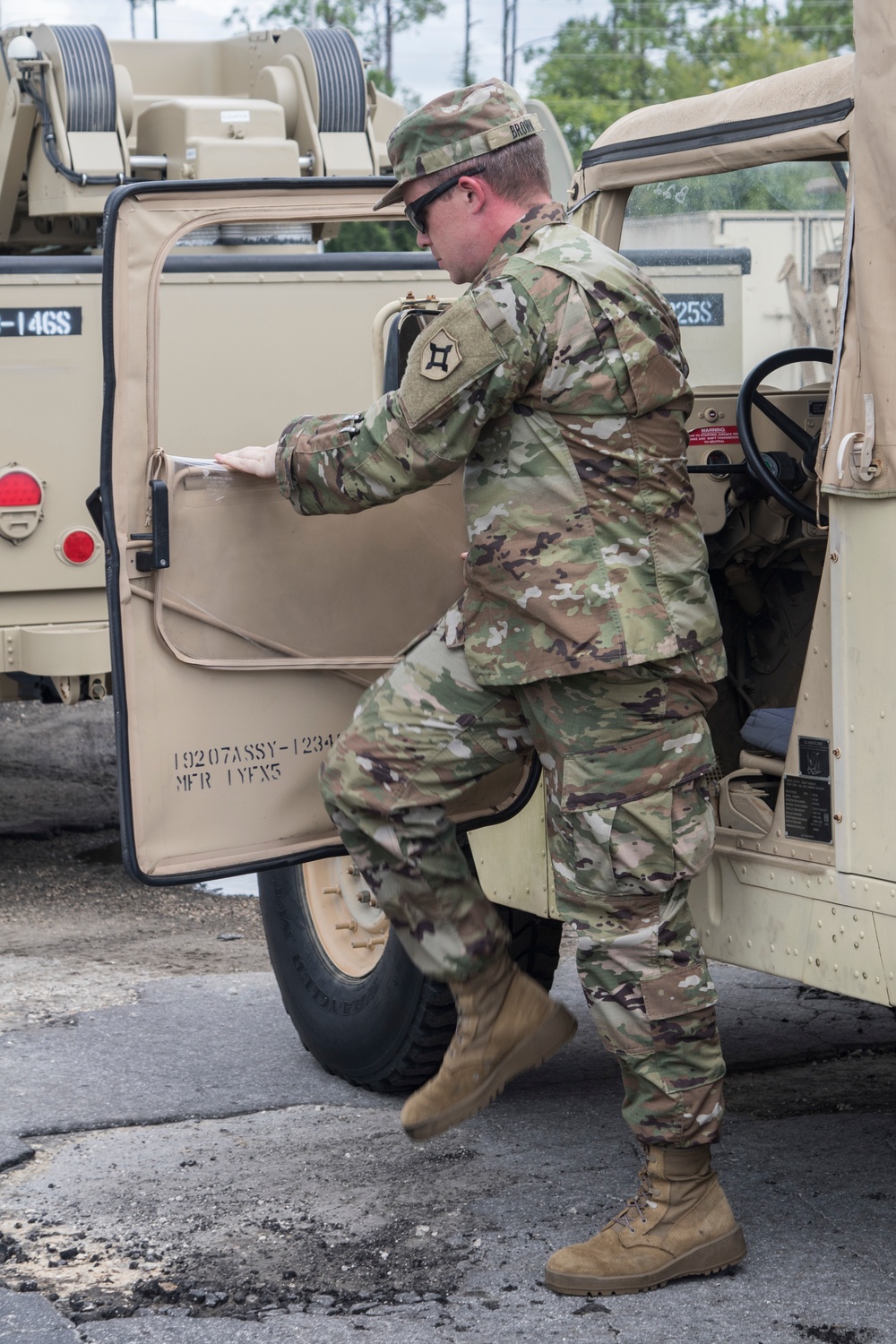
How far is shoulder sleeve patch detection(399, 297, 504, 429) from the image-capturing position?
296cm

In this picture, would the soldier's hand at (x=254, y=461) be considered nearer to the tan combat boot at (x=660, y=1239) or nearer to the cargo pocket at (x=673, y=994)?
the cargo pocket at (x=673, y=994)

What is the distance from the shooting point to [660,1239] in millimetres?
3189

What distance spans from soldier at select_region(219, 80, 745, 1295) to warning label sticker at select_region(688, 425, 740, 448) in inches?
31.6

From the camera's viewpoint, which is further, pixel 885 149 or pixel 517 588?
pixel 517 588

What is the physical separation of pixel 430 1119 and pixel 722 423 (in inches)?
65.4

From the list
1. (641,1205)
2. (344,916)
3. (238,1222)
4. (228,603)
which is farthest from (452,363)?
(344,916)

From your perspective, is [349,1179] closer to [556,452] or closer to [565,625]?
[565,625]

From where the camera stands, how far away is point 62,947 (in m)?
5.66

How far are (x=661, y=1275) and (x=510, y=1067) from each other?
0.44 metres

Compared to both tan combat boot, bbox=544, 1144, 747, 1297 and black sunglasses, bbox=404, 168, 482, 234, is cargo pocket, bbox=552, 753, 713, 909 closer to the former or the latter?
tan combat boot, bbox=544, 1144, 747, 1297

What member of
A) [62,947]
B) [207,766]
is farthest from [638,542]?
[62,947]

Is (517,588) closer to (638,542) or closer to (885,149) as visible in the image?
(638,542)

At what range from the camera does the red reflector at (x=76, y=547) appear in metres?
6.13

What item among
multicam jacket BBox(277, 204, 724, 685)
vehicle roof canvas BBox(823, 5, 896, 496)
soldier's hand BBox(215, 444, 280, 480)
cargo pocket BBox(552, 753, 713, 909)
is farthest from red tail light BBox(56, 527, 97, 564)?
vehicle roof canvas BBox(823, 5, 896, 496)
